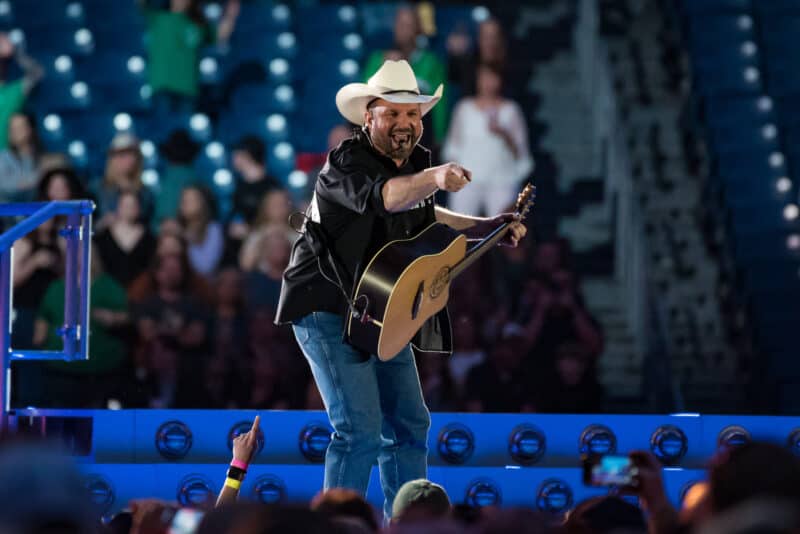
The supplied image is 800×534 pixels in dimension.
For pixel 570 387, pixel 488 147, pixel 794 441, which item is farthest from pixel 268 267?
pixel 794 441

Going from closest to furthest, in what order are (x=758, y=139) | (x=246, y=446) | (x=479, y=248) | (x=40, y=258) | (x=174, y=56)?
(x=246, y=446) < (x=479, y=248) < (x=40, y=258) < (x=758, y=139) < (x=174, y=56)

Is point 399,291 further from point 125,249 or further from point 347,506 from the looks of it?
point 125,249

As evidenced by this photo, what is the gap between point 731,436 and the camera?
5938 millimetres

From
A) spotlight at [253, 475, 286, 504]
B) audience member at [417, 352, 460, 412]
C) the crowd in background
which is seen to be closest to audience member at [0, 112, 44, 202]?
the crowd in background

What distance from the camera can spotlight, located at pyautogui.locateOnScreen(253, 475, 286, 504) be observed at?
5828 mm

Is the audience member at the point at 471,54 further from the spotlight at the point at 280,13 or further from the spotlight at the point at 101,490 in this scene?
the spotlight at the point at 101,490

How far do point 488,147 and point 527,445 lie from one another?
4088 millimetres

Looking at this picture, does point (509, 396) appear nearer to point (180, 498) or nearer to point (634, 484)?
point (180, 498)

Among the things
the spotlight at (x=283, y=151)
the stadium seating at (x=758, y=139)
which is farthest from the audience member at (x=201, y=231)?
the stadium seating at (x=758, y=139)

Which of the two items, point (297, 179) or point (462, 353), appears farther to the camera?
point (297, 179)

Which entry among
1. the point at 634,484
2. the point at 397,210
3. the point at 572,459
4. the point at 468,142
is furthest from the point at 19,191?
the point at 634,484

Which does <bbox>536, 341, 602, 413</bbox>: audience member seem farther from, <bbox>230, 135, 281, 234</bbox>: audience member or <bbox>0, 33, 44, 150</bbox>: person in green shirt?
<bbox>0, 33, 44, 150</bbox>: person in green shirt

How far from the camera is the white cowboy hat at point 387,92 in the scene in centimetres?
488

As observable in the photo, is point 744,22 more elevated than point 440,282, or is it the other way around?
point 744,22
